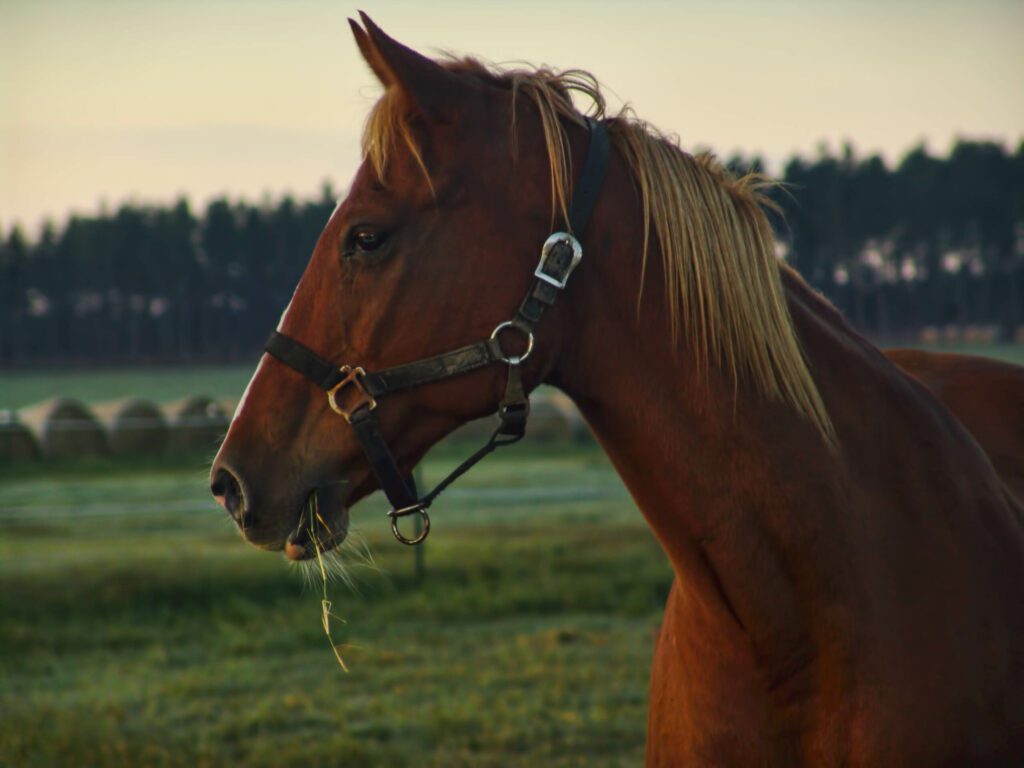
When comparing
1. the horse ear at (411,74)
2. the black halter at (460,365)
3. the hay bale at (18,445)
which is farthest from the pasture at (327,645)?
the hay bale at (18,445)

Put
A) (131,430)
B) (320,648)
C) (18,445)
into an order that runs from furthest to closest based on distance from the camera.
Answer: (131,430) → (18,445) → (320,648)

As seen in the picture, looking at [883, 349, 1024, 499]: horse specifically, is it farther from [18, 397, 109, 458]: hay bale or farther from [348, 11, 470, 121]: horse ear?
[18, 397, 109, 458]: hay bale

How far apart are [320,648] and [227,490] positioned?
4.94m

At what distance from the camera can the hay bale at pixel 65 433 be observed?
640 inches

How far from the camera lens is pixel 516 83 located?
1921 millimetres

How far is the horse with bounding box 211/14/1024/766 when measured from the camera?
1.81 meters

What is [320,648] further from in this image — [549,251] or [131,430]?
[131,430]

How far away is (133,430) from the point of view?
16797mm

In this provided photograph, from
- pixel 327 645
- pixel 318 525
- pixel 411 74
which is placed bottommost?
pixel 327 645

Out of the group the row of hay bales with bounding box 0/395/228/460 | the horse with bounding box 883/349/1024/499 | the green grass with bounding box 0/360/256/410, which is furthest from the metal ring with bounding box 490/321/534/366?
the green grass with bounding box 0/360/256/410

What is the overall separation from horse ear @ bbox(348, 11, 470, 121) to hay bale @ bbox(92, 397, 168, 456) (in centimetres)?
1511

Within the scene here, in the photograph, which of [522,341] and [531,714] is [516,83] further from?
[531,714]

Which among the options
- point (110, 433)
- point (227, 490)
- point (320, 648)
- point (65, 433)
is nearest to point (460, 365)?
point (227, 490)

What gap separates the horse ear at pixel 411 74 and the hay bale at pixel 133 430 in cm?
1511
